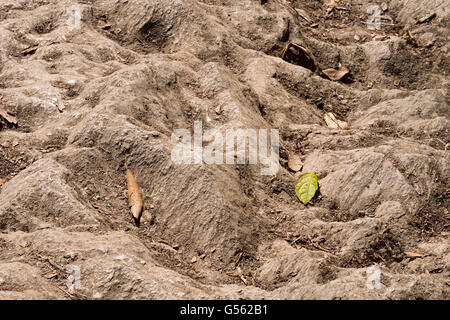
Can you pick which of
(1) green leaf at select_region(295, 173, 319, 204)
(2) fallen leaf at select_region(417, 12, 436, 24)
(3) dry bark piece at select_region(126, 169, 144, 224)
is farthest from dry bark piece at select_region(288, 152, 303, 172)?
(2) fallen leaf at select_region(417, 12, 436, 24)

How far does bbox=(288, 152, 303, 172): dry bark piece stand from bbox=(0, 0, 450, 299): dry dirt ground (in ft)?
0.19

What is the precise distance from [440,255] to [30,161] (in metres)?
3.47

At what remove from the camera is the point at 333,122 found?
19.7ft

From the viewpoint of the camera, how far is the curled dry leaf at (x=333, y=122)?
19.6ft

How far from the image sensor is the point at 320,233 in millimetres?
4445

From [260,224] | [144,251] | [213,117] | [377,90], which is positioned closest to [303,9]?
[377,90]

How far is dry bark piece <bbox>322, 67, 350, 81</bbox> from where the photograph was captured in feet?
22.0

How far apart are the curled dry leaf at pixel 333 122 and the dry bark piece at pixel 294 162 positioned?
2.83ft

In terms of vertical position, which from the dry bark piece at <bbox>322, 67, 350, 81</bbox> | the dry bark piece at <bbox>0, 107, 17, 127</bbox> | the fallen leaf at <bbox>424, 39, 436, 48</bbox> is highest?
the fallen leaf at <bbox>424, 39, 436, 48</bbox>

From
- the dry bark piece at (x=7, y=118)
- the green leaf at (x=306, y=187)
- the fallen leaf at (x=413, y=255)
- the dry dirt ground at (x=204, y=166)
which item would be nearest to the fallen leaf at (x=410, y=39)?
the dry dirt ground at (x=204, y=166)

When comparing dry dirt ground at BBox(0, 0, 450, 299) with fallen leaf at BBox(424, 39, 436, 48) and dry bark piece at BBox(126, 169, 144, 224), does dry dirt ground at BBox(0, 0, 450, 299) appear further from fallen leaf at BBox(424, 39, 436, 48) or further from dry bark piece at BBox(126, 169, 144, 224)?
fallen leaf at BBox(424, 39, 436, 48)

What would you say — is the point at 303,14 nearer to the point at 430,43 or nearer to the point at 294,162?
the point at 430,43
